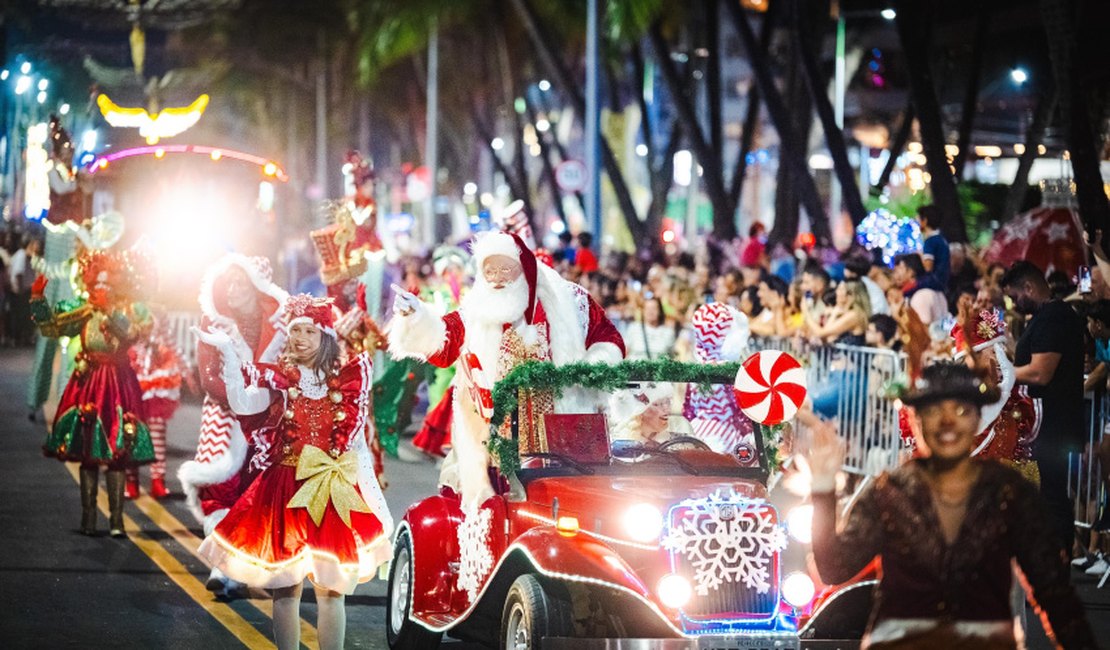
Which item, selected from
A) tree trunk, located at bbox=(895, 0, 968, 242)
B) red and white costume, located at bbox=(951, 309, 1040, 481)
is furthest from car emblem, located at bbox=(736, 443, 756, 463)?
tree trunk, located at bbox=(895, 0, 968, 242)

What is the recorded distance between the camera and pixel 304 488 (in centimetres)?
779

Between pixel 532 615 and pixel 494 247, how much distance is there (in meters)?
2.60

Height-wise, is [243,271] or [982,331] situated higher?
[243,271]

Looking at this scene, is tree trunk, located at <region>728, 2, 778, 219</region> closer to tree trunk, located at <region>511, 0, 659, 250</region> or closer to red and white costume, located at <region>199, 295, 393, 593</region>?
tree trunk, located at <region>511, 0, 659, 250</region>

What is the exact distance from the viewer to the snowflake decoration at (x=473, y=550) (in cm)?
805

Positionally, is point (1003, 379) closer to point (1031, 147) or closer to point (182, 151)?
Answer: point (1031, 147)

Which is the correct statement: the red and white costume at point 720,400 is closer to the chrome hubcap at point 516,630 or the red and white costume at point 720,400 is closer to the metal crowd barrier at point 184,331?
the chrome hubcap at point 516,630

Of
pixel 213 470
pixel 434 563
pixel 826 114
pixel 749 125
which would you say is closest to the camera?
pixel 434 563

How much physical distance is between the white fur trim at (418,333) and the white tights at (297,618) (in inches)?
57.4

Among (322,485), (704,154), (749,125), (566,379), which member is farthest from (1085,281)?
(749,125)

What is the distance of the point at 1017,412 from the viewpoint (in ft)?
31.6

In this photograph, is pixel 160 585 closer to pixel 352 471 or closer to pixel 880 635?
pixel 352 471

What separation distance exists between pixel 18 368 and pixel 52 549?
15691 millimetres

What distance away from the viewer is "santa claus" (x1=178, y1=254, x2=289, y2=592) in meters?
9.52
